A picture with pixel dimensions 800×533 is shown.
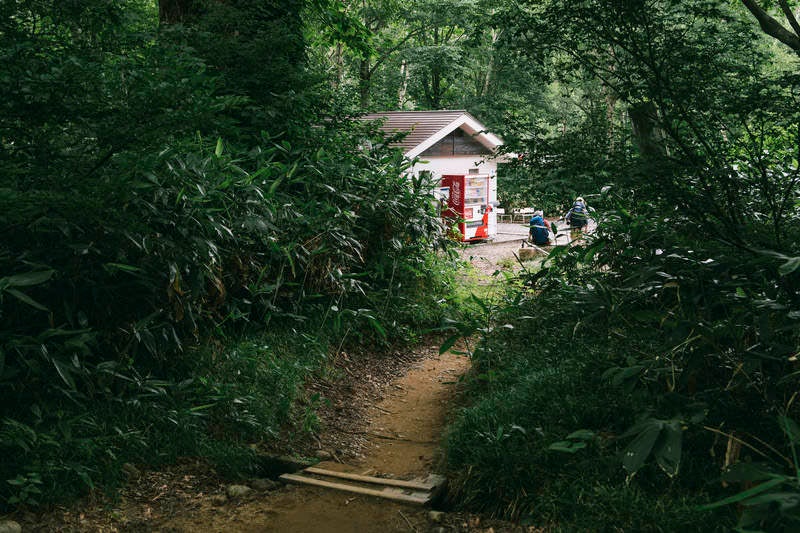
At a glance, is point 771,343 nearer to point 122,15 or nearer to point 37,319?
point 37,319

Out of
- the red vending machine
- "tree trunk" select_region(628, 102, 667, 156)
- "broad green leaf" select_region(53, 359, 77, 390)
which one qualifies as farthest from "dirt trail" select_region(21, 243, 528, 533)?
the red vending machine

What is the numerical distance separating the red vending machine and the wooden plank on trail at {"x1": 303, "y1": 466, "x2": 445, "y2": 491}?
1565 cm

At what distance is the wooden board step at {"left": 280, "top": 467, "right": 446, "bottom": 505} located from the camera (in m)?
3.64

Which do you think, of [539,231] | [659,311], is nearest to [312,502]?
Result: [659,311]

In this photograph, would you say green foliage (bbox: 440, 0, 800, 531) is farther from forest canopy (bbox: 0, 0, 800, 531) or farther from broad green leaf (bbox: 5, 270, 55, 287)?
broad green leaf (bbox: 5, 270, 55, 287)

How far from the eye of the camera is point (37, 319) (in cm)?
398

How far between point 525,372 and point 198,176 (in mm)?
2854

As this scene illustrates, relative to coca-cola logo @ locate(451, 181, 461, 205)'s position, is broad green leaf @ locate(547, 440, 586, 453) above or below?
below

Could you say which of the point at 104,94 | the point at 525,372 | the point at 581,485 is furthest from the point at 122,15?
the point at 581,485

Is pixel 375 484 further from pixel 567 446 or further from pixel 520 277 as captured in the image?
pixel 520 277

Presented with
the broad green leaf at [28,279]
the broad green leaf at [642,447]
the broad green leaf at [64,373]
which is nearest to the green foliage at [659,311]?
the broad green leaf at [642,447]

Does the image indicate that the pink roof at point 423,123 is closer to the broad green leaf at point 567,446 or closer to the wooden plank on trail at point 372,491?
the wooden plank on trail at point 372,491

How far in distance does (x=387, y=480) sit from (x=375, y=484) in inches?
3.2

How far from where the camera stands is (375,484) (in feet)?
13.0
